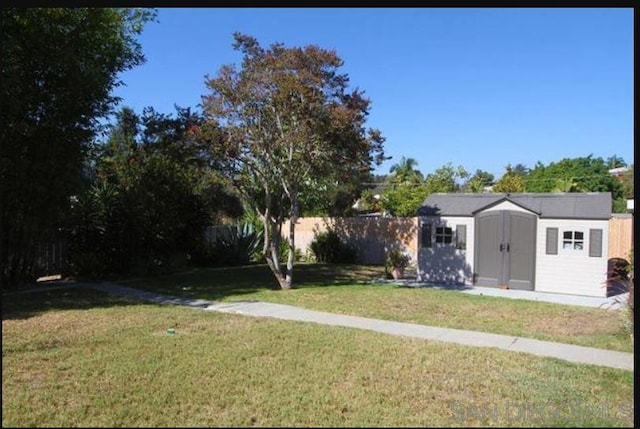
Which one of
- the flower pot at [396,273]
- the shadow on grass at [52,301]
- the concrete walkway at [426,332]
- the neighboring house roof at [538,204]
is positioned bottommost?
the shadow on grass at [52,301]

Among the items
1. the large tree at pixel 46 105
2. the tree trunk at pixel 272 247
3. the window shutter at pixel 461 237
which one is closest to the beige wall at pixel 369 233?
the window shutter at pixel 461 237

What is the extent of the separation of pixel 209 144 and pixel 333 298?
4420 millimetres

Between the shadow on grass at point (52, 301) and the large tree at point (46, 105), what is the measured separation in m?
1.26

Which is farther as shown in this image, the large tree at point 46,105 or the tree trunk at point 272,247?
the tree trunk at point 272,247

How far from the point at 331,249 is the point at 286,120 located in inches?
347

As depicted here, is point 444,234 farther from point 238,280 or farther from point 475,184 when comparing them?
point 475,184

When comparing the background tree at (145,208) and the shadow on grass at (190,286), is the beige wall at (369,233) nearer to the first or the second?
the shadow on grass at (190,286)

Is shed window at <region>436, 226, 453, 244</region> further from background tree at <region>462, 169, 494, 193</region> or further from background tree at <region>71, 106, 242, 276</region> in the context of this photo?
background tree at <region>462, 169, 494, 193</region>

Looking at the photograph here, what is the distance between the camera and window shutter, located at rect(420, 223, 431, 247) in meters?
13.8

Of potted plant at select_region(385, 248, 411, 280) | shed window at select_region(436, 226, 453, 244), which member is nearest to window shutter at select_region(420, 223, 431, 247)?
shed window at select_region(436, 226, 453, 244)

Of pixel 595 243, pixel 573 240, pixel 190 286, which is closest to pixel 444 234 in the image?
pixel 573 240

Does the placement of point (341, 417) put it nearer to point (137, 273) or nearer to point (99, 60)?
point (99, 60)

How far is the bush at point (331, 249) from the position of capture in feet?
62.6

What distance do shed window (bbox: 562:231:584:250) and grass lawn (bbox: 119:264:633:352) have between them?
2.37 meters
